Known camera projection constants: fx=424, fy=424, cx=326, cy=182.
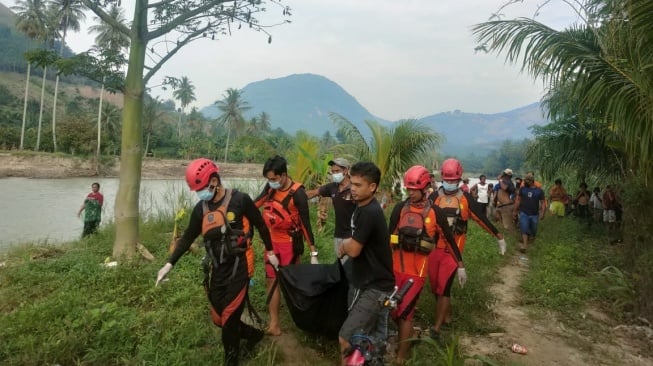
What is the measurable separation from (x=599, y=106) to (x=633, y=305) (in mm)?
2677

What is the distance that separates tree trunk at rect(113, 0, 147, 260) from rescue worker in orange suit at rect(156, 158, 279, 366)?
10.9 feet

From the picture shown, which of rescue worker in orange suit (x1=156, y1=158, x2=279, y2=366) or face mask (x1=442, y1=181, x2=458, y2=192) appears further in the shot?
face mask (x1=442, y1=181, x2=458, y2=192)

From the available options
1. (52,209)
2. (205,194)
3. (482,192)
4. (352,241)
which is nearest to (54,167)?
(52,209)

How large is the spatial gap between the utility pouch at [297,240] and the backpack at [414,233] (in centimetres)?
109

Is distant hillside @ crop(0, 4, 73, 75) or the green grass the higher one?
distant hillside @ crop(0, 4, 73, 75)

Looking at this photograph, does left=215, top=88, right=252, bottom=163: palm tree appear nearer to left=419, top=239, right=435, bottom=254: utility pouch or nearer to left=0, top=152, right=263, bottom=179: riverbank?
left=0, top=152, right=263, bottom=179: riverbank

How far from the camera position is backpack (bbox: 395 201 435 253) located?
12.9 feet

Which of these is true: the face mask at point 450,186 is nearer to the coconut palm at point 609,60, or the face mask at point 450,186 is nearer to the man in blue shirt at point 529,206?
the coconut palm at point 609,60

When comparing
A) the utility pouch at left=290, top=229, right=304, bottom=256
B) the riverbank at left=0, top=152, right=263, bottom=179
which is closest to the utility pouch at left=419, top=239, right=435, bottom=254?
the utility pouch at left=290, top=229, right=304, bottom=256

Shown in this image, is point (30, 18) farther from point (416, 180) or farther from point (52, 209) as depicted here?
point (416, 180)

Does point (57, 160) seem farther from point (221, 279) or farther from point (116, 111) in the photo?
point (221, 279)

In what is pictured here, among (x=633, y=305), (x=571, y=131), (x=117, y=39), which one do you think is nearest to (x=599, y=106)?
(x=633, y=305)

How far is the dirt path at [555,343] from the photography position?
427cm

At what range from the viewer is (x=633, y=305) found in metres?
5.60
